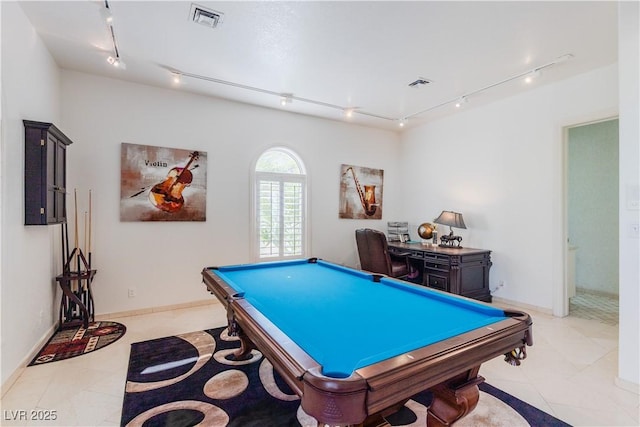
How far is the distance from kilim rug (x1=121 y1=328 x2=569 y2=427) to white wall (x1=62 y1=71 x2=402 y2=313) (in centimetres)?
136

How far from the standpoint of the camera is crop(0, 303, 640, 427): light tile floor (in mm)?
1945

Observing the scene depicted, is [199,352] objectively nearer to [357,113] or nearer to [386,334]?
[386,334]

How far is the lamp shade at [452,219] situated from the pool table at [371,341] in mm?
2616

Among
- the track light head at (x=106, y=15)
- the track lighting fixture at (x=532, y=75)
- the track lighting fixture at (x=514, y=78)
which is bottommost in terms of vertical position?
the track light head at (x=106, y=15)

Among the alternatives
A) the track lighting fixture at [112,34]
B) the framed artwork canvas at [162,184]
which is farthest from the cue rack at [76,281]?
the track lighting fixture at [112,34]

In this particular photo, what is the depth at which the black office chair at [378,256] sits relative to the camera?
4188mm

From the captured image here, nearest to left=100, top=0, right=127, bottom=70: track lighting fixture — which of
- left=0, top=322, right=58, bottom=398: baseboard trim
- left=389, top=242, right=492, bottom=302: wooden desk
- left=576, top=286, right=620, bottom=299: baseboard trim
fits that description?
left=0, top=322, right=58, bottom=398: baseboard trim

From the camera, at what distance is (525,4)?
2.32 m

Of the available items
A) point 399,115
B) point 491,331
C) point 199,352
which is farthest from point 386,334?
point 399,115

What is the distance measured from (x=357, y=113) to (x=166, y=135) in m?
2.84

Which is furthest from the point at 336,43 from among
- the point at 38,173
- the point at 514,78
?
the point at 38,173

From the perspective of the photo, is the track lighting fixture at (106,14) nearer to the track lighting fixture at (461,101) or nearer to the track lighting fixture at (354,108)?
the track lighting fixture at (354,108)

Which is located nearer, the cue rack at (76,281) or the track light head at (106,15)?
the track light head at (106,15)

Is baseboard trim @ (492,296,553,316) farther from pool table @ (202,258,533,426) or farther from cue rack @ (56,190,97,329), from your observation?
cue rack @ (56,190,97,329)
